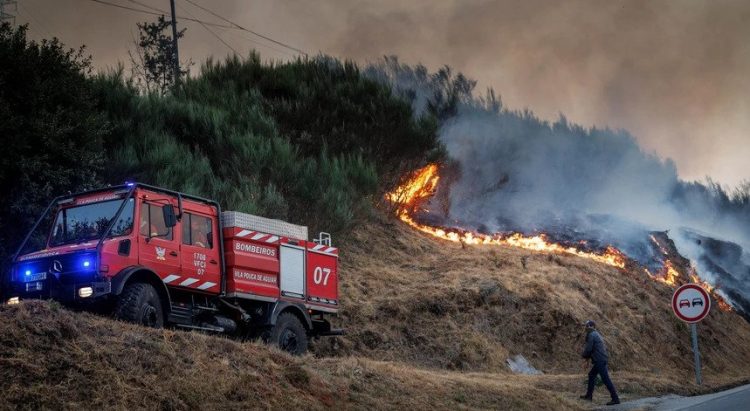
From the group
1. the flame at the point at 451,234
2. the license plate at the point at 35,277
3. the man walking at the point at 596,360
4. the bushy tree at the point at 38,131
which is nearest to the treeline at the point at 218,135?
the bushy tree at the point at 38,131

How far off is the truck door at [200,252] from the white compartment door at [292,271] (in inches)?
66.1

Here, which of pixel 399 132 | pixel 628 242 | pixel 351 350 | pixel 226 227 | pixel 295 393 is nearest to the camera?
pixel 295 393

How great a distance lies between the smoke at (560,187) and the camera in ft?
134

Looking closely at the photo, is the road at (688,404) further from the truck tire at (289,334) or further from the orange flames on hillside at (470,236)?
the orange flames on hillside at (470,236)

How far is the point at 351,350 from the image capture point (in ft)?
73.4

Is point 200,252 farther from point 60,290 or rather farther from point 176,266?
point 60,290

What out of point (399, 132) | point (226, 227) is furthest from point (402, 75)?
point (226, 227)

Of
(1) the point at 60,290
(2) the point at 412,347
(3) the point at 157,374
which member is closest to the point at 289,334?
(1) the point at 60,290

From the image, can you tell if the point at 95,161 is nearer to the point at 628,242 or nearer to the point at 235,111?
the point at 235,111

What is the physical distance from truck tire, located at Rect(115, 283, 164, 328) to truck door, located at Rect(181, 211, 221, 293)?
3.17ft

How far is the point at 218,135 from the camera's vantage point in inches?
1107

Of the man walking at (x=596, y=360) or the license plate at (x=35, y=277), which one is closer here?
the license plate at (x=35, y=277)

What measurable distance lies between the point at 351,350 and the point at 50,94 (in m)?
9.66

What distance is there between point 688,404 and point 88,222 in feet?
37.4
